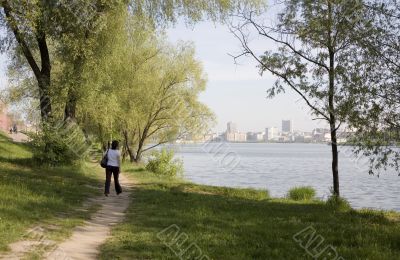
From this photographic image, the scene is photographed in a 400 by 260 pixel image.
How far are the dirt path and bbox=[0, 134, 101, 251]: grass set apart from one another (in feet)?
0.90

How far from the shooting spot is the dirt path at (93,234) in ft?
26.1

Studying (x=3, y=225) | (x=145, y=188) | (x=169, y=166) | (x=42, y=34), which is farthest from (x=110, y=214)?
(x=169, y=166)

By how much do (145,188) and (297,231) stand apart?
10.1 m

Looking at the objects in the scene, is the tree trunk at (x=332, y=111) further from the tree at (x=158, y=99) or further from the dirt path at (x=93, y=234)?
the tree at (x=158, y=99)

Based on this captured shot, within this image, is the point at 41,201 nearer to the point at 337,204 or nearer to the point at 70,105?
the point at 337,204

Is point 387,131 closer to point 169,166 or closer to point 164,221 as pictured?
point 164,221

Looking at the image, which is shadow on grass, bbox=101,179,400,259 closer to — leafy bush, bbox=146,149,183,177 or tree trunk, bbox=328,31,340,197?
tree trunk, bbox=328,31,340,197

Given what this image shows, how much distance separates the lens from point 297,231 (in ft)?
35.0

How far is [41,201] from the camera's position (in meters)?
12.7

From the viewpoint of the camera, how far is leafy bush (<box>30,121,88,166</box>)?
2189 cm

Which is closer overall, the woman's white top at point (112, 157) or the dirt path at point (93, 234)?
the dirt path at point (93, 234)

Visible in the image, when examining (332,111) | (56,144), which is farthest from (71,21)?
(332,111)

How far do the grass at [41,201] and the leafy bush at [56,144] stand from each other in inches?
60.9

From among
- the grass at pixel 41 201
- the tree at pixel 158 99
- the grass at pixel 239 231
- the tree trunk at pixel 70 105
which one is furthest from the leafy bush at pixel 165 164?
the grass at pixel 239 231
